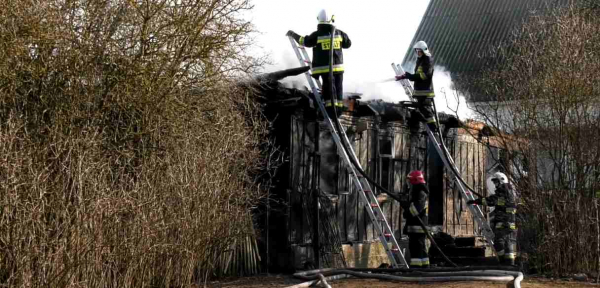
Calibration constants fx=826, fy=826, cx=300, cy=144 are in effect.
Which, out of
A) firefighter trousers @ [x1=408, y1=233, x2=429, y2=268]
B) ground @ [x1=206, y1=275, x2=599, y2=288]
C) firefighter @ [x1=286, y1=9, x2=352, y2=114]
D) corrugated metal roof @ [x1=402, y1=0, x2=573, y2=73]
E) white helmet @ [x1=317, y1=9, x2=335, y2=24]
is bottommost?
→ ground @ [x1=206, y1=275, x2=599, y2=288]

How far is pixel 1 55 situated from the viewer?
7.56 m

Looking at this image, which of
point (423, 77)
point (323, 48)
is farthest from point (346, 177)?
point (323, 48)

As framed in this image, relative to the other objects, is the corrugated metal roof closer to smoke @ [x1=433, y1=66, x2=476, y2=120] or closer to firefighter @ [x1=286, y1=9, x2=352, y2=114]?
smoke @ [x1=433, y1=66, x2=476, y2=120]

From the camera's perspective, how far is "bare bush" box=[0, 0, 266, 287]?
6891mm

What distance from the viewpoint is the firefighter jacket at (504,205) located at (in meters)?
12.3

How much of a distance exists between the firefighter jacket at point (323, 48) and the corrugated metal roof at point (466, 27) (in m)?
14.1

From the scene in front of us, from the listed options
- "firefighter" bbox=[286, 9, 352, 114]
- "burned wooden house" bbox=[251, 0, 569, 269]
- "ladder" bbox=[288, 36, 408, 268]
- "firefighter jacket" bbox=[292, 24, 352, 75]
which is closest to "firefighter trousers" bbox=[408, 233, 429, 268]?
"ladder" bbox=[288, 36, 408, 268]

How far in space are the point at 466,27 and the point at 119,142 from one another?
72.3ft

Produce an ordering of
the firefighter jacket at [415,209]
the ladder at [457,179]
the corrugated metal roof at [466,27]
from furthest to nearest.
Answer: the corrugated metal roof at [466,27] → the ladder at [457,179] → the firefighter jacket at [415,209]

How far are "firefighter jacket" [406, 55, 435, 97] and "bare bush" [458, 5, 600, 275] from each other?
3.75 feet

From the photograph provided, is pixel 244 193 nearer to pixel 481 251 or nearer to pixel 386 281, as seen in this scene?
pixel 386 281

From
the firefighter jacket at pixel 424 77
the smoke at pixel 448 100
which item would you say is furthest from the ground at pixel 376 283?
the smoke at pixel 448 100

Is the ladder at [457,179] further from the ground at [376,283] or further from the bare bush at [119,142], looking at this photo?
the bare bush at [119,142]

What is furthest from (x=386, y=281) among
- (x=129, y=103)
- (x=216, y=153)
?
(x=129, y=103)
